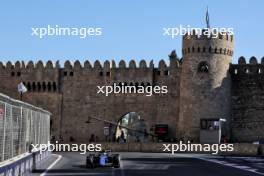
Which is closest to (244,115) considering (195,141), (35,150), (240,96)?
(240,96)

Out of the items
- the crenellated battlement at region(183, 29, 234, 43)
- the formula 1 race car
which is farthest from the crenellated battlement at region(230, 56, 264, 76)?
the formula 1 race car

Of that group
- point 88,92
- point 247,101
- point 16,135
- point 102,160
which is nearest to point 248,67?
point 247,101

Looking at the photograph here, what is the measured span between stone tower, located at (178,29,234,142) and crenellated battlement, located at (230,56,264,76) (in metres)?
0.74

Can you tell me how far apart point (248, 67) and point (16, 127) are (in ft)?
94.7

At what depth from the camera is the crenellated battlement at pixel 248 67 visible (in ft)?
139

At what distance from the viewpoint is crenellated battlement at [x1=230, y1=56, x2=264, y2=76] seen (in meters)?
42.2

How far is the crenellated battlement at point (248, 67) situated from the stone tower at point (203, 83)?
0.74 metres

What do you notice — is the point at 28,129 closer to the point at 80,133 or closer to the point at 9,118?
the point at 9,118

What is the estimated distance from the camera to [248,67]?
42500mm

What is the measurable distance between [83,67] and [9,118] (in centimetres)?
3093

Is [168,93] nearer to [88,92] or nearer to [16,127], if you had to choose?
[88,92]

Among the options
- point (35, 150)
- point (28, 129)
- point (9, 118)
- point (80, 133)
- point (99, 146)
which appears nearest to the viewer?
point (9, 118)

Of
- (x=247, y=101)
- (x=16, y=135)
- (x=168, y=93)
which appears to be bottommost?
(x=16, y=135)

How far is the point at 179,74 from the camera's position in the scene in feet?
142
